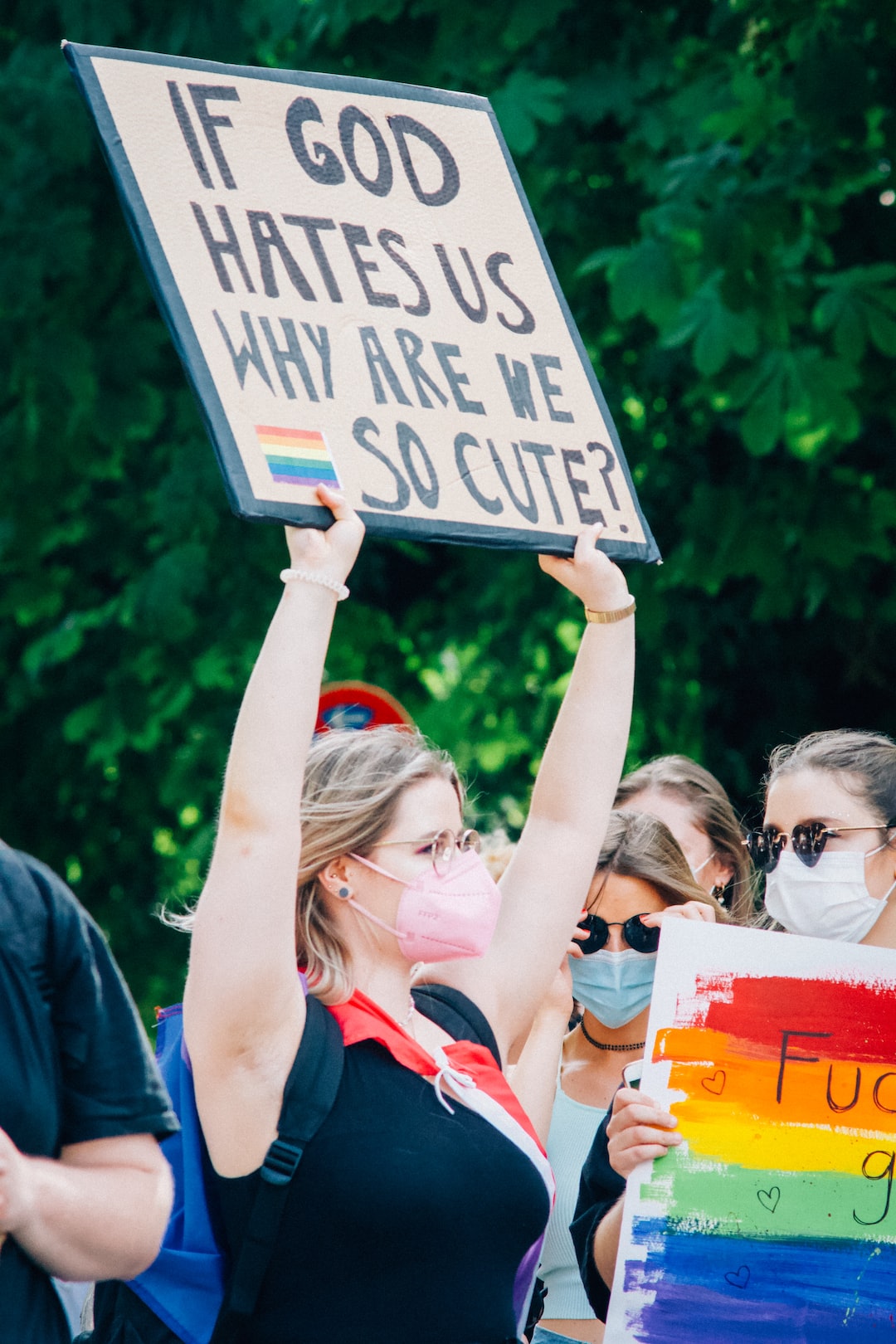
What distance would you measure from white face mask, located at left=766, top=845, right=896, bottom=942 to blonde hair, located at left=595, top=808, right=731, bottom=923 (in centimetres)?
16

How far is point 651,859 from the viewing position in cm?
321

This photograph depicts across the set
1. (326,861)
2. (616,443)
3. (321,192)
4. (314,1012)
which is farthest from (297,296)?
(314,1012)

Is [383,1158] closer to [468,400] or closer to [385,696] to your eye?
[468,400]

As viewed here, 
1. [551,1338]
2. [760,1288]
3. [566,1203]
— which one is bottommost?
[551,1338]

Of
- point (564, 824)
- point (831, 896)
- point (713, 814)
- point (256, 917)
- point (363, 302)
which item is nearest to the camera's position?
point (256, 917)

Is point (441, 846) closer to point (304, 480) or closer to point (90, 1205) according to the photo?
point (304, 480)

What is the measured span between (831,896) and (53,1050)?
1.75m

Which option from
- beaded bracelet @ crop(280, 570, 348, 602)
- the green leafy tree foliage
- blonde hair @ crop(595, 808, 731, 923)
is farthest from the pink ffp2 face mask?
the green leafy tree foliage

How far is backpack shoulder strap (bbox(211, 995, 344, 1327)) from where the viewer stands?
2168 mm

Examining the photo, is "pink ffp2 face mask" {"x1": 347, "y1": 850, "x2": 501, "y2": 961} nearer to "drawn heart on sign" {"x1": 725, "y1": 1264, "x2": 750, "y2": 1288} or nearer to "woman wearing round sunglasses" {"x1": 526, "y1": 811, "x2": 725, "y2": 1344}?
"woman wearing round sunglasses" {"x1": 526, "y1": 811, "x2": 725, "y2": 1344}

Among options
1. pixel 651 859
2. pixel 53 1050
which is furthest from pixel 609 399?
pixel 53 1050

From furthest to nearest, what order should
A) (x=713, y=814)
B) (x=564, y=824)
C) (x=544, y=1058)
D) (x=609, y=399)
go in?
(x=609, y=399), (x=713, y=814), (x=544, y=1058), (x=564, y=824)

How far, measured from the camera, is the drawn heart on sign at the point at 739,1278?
248 centimetres

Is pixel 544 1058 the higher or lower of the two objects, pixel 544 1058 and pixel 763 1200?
the higher
